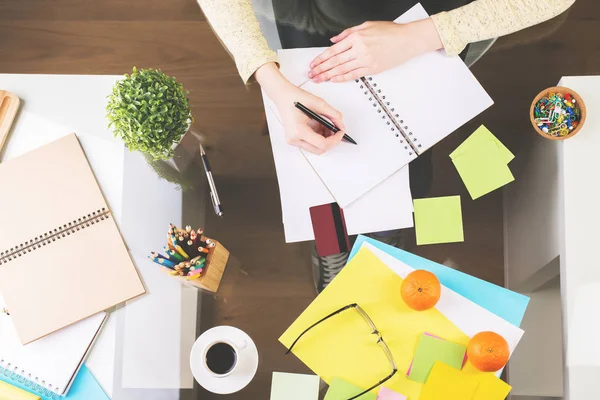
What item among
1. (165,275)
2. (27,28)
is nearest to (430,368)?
(165,275)

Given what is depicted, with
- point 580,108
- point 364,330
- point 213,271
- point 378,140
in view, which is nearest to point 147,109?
point 213,271

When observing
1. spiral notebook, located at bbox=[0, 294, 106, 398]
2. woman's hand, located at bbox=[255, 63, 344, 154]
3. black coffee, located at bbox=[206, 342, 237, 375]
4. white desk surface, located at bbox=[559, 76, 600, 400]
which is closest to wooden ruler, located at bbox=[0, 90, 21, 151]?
spiral notebook, located at bbox=[0, 294, 106, 398]

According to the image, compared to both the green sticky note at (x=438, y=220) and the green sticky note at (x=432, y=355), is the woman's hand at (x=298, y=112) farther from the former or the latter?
the green sticky note at (x=432, y=355)

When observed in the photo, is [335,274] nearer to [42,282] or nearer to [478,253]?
[478,253]

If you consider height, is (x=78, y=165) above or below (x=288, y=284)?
above

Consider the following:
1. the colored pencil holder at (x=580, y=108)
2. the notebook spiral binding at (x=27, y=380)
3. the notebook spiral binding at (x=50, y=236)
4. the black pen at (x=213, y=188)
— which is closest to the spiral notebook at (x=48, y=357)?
the notebook spiral binding at (x=27, y=380)

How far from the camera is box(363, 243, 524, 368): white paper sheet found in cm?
86

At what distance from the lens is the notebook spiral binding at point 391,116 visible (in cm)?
93

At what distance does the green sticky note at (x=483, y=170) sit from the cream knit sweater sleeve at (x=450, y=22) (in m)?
0.19

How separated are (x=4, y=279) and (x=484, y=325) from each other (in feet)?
2.77

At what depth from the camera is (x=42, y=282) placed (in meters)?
0.94

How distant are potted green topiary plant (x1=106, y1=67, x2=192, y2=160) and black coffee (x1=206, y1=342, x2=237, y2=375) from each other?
341 mm

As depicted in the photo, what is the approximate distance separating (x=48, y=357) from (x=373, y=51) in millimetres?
803

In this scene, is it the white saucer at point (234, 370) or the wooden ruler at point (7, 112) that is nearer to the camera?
the white saucer at point (234, 370)
